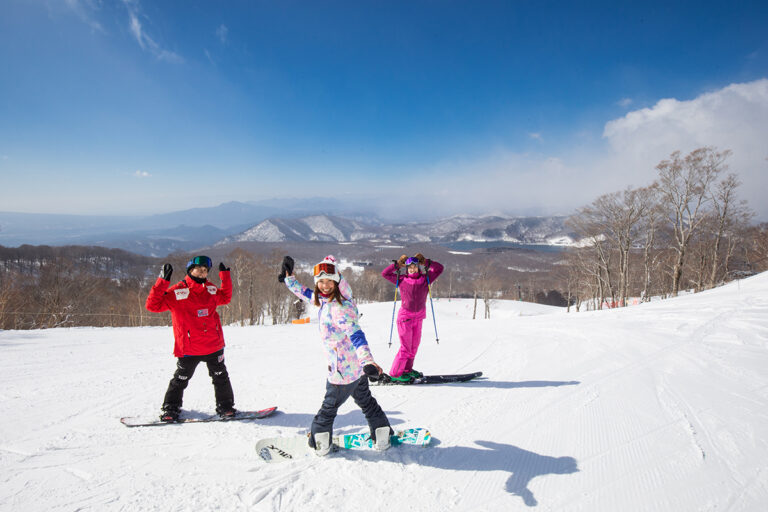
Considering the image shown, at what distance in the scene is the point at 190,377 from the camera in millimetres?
3824

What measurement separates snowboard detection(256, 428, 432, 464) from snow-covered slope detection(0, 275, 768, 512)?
10 cm

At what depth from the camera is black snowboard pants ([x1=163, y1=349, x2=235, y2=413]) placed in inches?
150

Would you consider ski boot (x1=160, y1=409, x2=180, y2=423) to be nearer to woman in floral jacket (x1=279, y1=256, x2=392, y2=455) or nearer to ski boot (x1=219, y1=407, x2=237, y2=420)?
ski boot (x1=219, y1=407, x2=237, y2=420)

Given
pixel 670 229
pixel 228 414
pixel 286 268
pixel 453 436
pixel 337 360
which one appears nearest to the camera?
pixel 337 360

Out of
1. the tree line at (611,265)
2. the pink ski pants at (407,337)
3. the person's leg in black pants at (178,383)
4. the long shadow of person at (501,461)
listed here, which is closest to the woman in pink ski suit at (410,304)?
the pink ski pants at (407,337)

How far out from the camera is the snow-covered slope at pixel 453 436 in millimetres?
2453

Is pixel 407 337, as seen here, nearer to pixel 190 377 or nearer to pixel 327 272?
pixel 327 272

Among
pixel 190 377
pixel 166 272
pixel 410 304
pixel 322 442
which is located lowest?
pixel 322 442

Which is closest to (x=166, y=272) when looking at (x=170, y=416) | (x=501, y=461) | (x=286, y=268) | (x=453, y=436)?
(x=286, y=268)

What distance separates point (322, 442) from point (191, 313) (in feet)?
7.04

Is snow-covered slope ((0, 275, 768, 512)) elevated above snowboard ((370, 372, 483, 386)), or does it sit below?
above

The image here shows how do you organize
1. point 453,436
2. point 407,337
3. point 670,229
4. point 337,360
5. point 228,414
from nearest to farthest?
1. point 337,360
2. point 453,436
3. point 228,414
4. point 407,337
5. point 670,229

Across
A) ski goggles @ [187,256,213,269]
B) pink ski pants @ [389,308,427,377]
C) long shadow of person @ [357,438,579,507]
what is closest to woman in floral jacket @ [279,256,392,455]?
long shadow of person @ [357,438,579,507]

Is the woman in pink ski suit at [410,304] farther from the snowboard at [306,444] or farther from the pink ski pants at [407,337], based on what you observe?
the snowboard at [306,444]
